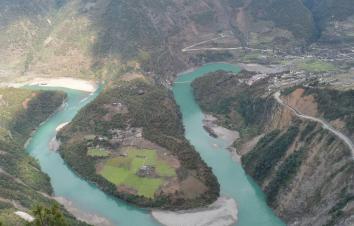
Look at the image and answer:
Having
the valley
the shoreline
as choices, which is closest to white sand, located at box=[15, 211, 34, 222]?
the valley

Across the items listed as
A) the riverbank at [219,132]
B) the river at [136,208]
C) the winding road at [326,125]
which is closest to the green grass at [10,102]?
the river at [136,208]

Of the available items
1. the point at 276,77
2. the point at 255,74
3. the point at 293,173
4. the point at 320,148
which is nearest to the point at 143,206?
the point at 293,173

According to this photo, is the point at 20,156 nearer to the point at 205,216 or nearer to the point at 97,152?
the point at 97,152

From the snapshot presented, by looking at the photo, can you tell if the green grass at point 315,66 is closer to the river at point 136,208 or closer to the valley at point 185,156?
the valley at point 185,156

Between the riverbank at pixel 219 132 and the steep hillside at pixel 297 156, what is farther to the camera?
the riverbank at pixel 219 132

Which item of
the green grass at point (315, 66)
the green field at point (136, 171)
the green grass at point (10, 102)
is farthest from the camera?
the green grass at point (315, 66)
